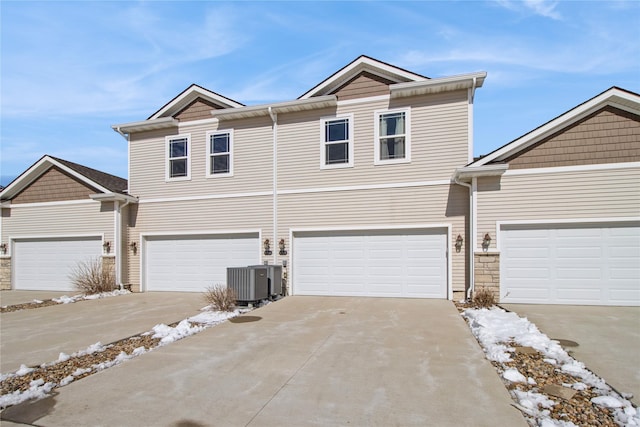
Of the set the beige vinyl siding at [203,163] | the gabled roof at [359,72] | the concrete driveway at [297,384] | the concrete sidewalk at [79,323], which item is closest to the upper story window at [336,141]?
the gabled roof at [359,72]

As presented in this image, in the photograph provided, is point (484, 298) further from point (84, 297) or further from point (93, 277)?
point (93, 277)

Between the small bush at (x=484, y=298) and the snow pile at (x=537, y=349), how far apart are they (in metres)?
0.40

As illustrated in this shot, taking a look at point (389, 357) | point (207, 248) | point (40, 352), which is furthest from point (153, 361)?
point (207, 248)

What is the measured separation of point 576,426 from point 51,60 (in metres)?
12.0

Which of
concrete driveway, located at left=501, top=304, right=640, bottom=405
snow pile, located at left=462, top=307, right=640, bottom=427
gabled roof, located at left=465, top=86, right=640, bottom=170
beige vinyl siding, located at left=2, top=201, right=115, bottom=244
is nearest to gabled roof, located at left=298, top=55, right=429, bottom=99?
gabled roof, located at left=465, top=86, right=640, bottom=170

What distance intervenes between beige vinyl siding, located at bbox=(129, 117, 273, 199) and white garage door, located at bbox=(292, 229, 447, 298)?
257cm

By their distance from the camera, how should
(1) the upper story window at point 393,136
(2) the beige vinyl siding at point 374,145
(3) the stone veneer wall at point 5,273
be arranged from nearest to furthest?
1. (2) the beige vinyl siding at point 374,145
2. (1) the upper story window at point 393,136
3. (3) the stone veneer wall at point 5,273

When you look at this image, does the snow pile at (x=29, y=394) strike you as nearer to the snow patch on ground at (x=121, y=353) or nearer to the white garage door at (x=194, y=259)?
the snow patch on ground at (x=121, y=353)

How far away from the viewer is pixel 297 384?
4297mm

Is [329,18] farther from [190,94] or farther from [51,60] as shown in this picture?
[51,60]

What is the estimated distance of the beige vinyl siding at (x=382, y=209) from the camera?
33.3 feet

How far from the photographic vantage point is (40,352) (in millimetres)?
5773

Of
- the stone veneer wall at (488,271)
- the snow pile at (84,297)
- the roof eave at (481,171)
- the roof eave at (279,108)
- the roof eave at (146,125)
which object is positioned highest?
the roof eave at (279,108)

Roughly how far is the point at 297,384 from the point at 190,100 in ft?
36.6
